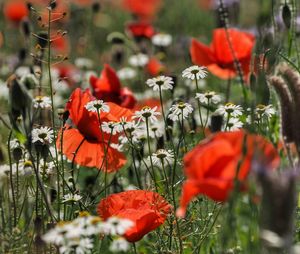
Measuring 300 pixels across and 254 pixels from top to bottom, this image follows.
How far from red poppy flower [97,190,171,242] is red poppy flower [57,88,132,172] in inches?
13.7

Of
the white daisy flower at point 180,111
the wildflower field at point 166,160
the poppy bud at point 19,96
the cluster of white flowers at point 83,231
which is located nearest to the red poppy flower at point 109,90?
the wildflower field at point 166,160

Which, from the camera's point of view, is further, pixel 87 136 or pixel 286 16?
pixel 286 16

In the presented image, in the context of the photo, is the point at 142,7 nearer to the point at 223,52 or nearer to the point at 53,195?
the point at 223,52

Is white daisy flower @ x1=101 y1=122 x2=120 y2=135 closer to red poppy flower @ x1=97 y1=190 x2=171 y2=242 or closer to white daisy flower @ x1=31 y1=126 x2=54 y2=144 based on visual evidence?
white daisy flower @ x1=31 y1=126 x2=54 y2=144

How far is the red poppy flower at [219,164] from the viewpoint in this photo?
1.60 m

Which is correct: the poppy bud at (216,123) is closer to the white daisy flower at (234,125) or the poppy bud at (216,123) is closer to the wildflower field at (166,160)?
the wildflower field at (166,160)

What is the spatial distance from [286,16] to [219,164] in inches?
60.5

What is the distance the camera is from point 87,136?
2727 mm

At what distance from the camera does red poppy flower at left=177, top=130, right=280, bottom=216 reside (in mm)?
1602

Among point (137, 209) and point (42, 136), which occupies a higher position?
point (42, 136)

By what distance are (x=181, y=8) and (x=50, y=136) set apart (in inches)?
237

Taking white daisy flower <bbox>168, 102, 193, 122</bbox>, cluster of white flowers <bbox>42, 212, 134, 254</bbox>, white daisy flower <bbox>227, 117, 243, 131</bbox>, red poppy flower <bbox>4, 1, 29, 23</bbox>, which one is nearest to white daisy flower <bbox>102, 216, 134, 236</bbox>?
cluster of white flowers <bbox>42, 212, 134, 254</bbox>

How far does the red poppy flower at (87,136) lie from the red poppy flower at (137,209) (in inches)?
13.7

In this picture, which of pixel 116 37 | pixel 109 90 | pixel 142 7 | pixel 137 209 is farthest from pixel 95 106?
pixel 142 7
